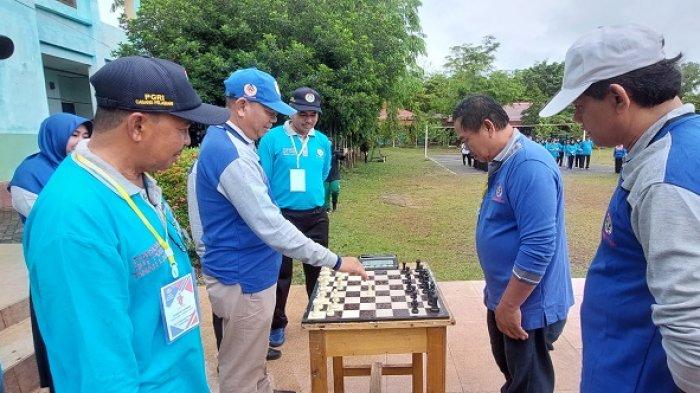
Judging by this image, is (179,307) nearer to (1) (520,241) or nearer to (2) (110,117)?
(2) (110,117)

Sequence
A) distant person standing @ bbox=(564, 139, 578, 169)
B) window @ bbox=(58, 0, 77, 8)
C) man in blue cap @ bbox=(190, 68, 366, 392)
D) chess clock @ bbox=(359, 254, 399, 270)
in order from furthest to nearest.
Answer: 1. distant person standing @ bbox=(564, 139, 578, 169)
2. window @ bbox=(58, 0, 77, 8)
3. chess clock @ bbox=(359, 254, 399, 270)
4. man in blue cap @ bbox=(190, 68, 366, 392)

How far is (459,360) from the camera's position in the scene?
128 inches

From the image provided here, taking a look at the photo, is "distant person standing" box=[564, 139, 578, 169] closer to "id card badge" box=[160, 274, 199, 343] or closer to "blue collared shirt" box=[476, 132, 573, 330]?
"blue collared shirt" box=[476, 132, 573, 330]

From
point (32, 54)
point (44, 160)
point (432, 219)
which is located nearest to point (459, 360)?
point (44, 160)

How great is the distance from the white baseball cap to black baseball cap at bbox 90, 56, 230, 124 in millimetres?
1120

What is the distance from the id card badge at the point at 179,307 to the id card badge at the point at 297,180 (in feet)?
7.57

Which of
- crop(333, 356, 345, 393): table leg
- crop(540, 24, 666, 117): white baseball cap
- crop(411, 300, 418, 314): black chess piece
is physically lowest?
crop(333, 356, 345, 393): table leg

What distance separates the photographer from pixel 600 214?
9.56 meters

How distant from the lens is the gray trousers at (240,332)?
231cm

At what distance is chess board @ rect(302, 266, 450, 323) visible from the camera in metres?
2.02

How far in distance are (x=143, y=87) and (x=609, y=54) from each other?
1.27 metres

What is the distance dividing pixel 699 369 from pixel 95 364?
140 centimetres

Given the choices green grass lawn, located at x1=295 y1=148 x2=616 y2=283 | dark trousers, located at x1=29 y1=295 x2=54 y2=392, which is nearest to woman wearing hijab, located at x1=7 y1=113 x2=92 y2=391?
dark trousers, located at x1=29 y1=295 x2=54 y2=392

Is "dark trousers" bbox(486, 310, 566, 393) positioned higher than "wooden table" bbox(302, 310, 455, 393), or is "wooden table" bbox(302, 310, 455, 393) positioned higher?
"wooden table" bbox(302, 310, 455, 393)
